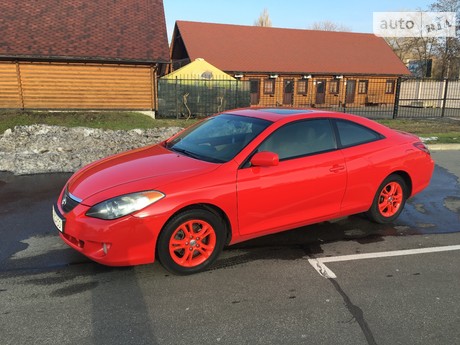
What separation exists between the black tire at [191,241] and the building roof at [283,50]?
2511 centimetres

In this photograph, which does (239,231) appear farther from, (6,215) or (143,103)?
(143,103)

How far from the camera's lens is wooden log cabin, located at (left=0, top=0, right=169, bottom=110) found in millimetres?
16672

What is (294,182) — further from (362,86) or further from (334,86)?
(362,86)

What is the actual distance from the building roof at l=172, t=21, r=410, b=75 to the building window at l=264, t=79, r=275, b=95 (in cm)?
121

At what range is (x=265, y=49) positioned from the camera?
101 ft

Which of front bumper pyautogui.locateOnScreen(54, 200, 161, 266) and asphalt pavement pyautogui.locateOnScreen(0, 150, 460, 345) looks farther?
front bumper pyautogui.locateOnScreen(54, 200, 161, 266)

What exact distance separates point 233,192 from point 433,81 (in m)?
31.1

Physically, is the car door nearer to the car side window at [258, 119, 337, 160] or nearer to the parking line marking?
the car side window at [258, 119, 337, 160]

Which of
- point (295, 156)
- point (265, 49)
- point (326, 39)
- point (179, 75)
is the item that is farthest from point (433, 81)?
point (295, 156)

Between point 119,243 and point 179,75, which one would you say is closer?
point 119,243

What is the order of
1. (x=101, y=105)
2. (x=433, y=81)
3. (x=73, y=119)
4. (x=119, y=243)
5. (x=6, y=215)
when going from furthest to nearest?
1. (x=433, y=81)
2. (x=101, y=105)
3. (x=73, y=119)
4. (x=6, y=215)
5. (x=119, y=243)

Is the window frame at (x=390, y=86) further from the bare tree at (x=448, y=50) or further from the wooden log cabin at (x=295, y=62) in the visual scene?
the bare tree at (x=448, y=50)

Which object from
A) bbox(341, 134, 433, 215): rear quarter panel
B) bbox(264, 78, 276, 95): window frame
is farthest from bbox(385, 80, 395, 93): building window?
bbox(341, 134, 433, 215): rear quarter panel

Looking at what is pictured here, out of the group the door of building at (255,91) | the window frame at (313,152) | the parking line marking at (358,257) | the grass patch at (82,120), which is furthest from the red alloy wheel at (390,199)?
the door of building at (255,91)
